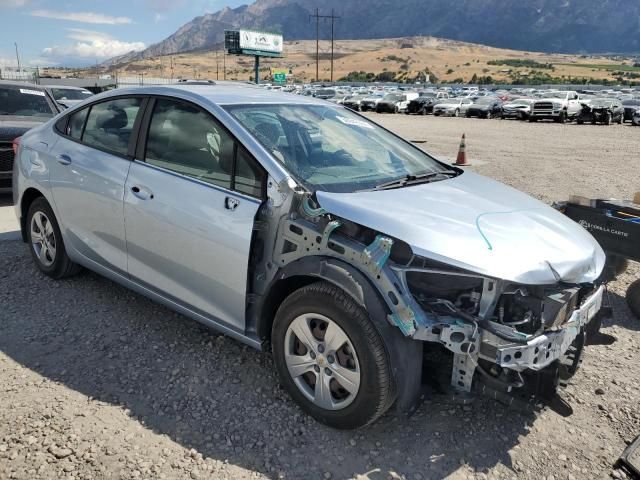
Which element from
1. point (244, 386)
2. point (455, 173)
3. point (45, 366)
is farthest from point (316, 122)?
point (45, 366)

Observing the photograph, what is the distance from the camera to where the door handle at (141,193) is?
11.7ft

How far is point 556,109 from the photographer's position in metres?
30.9

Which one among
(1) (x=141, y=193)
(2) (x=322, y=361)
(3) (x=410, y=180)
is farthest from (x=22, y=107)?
(2) (x=322, y=361)

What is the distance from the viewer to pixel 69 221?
429 cm

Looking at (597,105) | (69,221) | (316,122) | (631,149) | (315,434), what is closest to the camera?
(315,434)

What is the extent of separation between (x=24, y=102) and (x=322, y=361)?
8647 millimetres

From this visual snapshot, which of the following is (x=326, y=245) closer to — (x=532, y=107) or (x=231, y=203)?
(x=231, y=203)

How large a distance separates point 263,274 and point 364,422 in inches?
37.4

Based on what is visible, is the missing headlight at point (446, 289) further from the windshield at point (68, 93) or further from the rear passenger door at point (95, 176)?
the windshield at point (68, 93)

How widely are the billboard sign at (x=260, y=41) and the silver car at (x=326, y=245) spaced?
90356 mm

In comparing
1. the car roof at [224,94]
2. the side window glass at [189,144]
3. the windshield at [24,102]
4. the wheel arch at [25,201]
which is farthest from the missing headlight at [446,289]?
the windshield at [24,102]

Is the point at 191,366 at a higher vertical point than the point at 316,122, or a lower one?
lower

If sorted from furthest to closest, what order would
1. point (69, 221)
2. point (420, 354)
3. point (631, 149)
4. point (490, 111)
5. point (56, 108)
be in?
point (490, 111) < point (631, 149) < point (56, 108) < point (69, 221) < point (420, 354)

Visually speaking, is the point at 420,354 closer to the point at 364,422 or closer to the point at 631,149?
the point at 364,422
